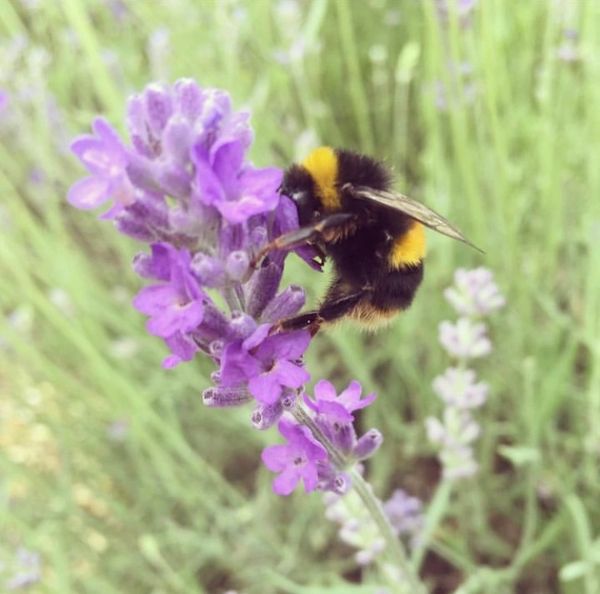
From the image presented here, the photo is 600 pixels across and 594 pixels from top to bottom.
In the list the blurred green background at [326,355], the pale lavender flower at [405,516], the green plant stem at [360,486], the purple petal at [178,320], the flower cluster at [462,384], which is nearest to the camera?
the purple petal at [178,320]

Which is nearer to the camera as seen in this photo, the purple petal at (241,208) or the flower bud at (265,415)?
the purple petal at (241,208)

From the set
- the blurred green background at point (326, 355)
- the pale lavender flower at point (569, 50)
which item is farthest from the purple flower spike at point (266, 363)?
the pale lavender flower at point (569, 50)

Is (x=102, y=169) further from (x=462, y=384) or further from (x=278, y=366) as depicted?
(x=462, y=384)

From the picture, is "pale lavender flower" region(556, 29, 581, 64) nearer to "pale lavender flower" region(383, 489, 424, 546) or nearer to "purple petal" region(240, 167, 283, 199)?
"pale lavender flower" region(383, 489, 424, 546)

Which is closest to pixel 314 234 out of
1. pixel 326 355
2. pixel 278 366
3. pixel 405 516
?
pixel 278 366

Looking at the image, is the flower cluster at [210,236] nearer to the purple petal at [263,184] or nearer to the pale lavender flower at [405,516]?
the purple petal at [263,184]

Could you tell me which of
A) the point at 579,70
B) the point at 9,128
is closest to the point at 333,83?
the point at 579,70

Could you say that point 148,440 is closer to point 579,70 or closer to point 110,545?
point 110,545
